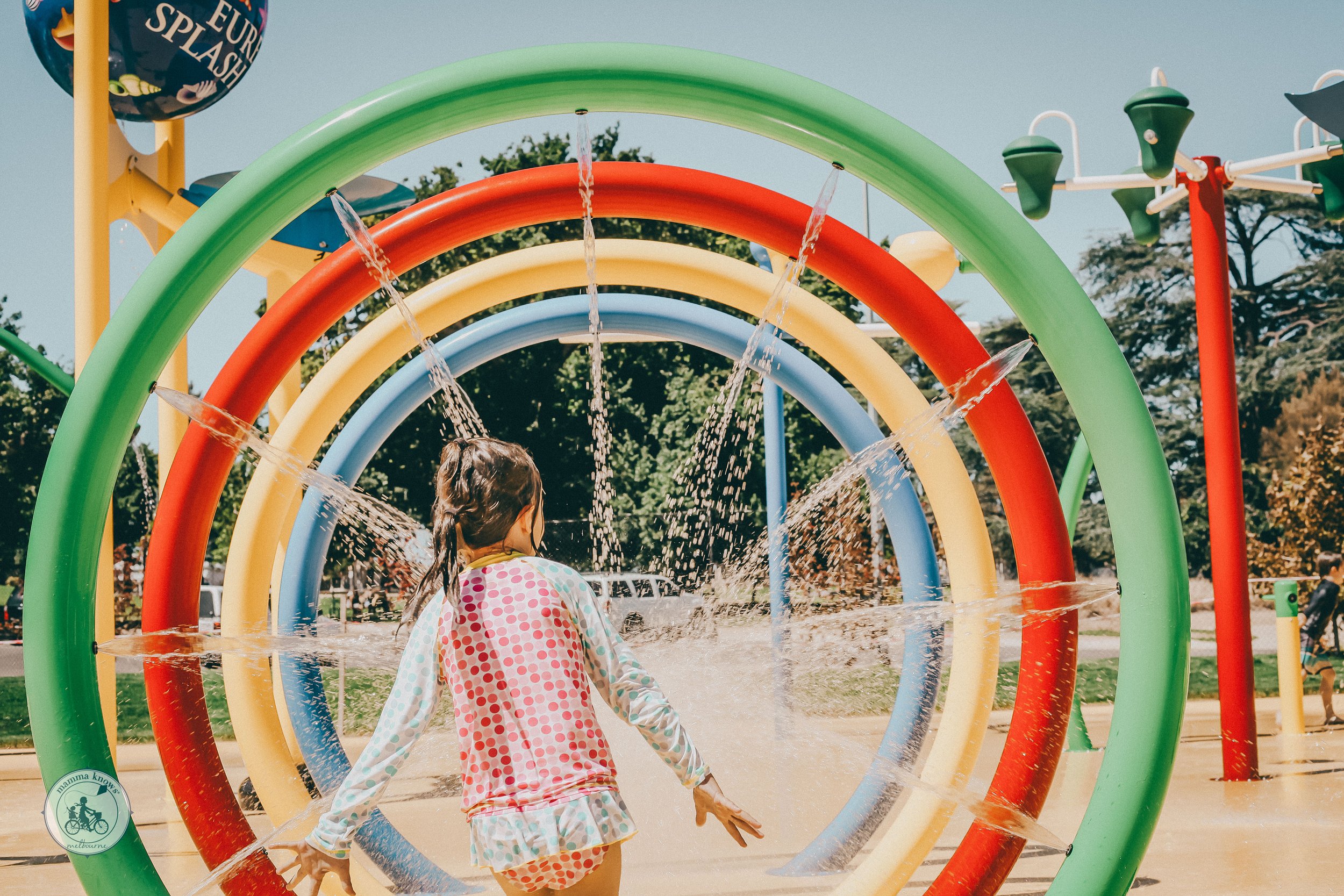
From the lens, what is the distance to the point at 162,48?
627 centimetres

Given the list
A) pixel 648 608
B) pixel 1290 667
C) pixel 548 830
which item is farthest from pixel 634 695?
pixel 648 608

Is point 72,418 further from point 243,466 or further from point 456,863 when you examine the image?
point 243,466

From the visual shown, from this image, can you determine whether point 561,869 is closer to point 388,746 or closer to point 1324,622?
point 388,746

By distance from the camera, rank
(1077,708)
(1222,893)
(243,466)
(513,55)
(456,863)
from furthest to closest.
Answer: (243,466), (1077,708), (456,863), (1222,893), (513,55)

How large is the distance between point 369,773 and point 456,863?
147 inches

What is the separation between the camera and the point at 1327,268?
3847 cm

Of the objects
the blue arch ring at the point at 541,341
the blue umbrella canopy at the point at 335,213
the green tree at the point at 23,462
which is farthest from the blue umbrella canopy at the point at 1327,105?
the green tree at the point at 23,462

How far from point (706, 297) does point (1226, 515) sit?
15.4 feet

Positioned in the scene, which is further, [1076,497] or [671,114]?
[1076,497]

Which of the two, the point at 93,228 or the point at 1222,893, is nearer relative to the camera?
the point at 1222,893

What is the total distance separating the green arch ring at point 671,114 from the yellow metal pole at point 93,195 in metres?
2.42

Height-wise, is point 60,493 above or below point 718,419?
below

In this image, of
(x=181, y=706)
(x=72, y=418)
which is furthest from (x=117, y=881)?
(x=72, y=418)

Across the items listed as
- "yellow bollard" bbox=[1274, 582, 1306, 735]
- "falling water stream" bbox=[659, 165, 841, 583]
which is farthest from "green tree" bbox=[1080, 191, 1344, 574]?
"yellow bollard" bbox=[1274, 582, 1306, 735]
